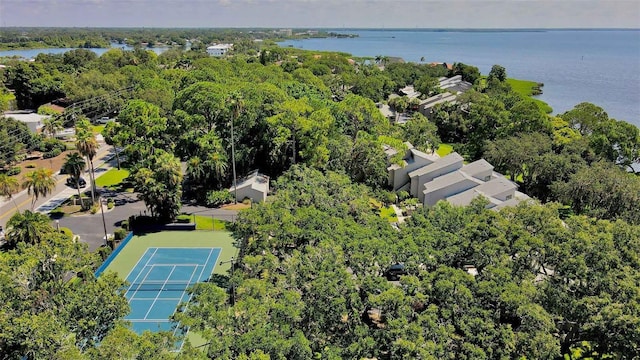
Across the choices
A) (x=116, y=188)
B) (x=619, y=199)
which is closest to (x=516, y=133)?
(x=619, y=199)

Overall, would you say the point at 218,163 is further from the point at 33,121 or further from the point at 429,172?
the point at 33,121

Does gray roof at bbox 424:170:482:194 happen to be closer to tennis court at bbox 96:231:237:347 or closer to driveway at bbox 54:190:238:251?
driveway at bbox 54:190:238:251

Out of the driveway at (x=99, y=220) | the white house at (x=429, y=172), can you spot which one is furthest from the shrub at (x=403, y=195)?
the driveway at (x=99, y=220)

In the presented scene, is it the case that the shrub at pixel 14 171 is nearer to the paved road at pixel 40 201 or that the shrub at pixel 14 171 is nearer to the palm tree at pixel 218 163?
the paved road at pixel 40 201

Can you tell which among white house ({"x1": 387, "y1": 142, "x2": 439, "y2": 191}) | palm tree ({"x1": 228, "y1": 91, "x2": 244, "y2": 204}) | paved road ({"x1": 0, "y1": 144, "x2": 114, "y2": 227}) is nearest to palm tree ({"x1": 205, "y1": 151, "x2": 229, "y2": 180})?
palm tree ({"x1": 228, "y1": 91, "x2": 244, "y2": 204})

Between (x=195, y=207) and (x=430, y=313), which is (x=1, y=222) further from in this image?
(x=430, y=313)

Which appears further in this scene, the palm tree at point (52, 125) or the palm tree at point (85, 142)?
the palm tree at point (52, 125)
